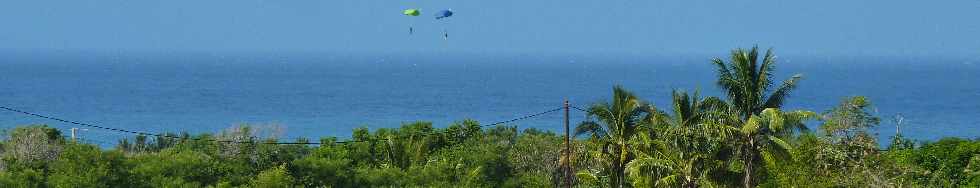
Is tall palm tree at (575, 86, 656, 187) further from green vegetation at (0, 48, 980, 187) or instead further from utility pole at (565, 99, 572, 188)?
utility pole at (565, 99, 572, 188)

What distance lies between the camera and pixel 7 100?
188750mm

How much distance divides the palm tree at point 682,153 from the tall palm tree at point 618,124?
1.23 metres

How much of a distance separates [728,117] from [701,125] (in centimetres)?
81

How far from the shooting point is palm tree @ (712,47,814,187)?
38469mm

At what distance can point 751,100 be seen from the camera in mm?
38750

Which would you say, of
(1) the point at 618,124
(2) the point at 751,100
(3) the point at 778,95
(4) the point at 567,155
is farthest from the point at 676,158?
(3) the point at 778,95

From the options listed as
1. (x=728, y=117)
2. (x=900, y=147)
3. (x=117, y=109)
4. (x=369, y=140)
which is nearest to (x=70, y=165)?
(x=728, y=117)

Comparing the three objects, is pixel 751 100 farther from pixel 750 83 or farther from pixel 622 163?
pixel 622 163

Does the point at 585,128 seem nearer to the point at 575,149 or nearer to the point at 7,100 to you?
the point at 575,149

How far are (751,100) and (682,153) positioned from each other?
8.37 ft

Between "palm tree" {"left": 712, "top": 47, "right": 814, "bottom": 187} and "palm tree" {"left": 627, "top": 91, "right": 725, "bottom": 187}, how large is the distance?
0.60m

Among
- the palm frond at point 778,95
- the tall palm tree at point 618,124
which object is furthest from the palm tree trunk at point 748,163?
the tall palm tree at point 618,124

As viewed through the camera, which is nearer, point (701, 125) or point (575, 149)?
point (701, 125)

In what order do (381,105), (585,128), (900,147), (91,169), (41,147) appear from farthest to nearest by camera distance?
1. (381,105)
2. (900,147)
3. (41,147)
4. (585,128)
5. (91,169)
